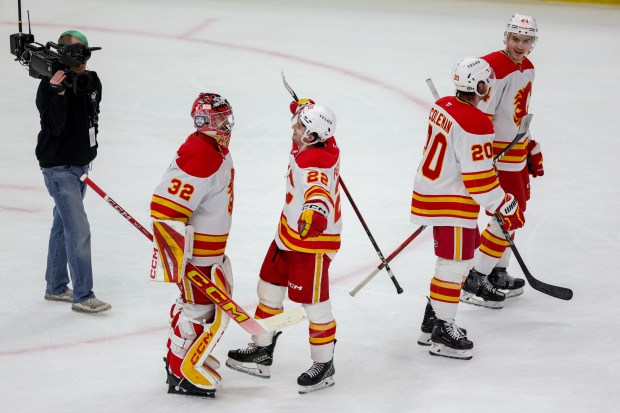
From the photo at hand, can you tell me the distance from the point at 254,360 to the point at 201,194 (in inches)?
30.3

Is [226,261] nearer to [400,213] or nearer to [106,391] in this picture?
[106,391]

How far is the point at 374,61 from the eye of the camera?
8.73 m

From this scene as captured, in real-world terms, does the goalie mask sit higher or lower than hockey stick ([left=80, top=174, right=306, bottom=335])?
higher

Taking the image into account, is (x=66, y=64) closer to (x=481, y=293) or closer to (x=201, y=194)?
(x=201, y=194)

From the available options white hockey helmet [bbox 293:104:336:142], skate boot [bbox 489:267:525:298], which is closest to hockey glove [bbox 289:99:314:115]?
white hockey helmet [bbox 293:104:336:142]

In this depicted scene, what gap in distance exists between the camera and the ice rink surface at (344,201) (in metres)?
4.21

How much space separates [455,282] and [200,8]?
633cm

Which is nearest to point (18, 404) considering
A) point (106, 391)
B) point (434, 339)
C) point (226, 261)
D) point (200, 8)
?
point (106, 391)

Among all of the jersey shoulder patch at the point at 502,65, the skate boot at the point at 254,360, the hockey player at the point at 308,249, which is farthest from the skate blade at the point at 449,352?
the jersey shoulder patch at the point at 502,65

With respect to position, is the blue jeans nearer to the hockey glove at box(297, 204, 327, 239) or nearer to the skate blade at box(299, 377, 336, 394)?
the skate blade at box(299, 377, 336, 394)

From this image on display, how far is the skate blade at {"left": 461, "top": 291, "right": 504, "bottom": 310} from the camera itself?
16.4 feet

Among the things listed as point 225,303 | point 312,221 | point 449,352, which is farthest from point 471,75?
point 225,303

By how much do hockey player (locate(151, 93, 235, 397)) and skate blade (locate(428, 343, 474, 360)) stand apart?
0.95 meters

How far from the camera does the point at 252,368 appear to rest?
14.0 ft
